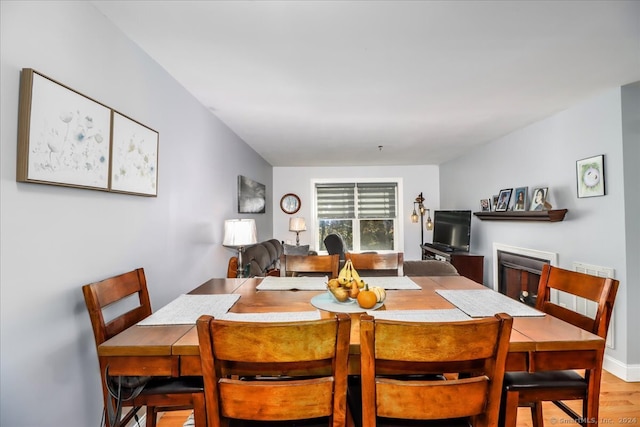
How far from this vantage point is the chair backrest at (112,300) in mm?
1210

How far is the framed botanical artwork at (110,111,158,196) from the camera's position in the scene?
5.44ft

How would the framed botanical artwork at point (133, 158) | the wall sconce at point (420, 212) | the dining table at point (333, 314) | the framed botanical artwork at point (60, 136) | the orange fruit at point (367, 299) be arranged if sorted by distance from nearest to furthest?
1. the dining table at point (333, 314)
2. the framed botanical artwork at point (60, 136)
3. the orange fruit at point (367, 299)
4. the framed botanical artwork at point (133, 158)
5. the wall sconce at point (420, 212)

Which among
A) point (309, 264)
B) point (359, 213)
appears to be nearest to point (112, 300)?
point (309, 264)

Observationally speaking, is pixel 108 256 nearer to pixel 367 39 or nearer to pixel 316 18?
pixel 316 18

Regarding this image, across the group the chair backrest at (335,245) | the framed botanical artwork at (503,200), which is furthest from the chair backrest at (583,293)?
the chair backrest at (335,245)

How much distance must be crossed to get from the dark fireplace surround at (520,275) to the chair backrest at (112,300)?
3.62 m

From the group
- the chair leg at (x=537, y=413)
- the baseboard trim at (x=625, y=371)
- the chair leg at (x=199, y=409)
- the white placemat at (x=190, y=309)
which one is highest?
the white placemat at (x=190, y=309)

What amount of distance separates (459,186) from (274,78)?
4243mm

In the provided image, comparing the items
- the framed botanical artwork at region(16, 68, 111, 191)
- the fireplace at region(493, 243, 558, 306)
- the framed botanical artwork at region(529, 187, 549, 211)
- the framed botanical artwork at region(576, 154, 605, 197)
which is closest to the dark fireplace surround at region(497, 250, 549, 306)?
Result: the fireplace at region(493, 243, 558, 306)

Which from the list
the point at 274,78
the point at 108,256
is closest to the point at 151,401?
the point at 108,256

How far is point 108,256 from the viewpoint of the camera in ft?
5.34

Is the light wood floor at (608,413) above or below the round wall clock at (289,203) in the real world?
below

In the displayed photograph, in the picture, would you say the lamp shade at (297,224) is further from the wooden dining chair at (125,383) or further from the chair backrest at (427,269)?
the wooden dining chair at (125,383)

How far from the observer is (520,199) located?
3.63 metres
